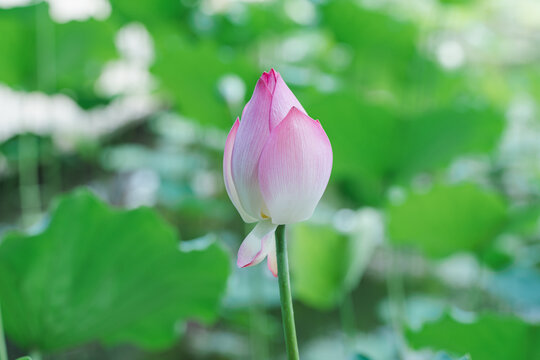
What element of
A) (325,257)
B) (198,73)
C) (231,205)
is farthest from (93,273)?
(231,205)

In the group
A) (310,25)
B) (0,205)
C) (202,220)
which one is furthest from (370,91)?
(0,205)

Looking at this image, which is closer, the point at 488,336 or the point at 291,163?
the point at 291,163

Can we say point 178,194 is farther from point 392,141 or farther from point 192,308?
point 192,308

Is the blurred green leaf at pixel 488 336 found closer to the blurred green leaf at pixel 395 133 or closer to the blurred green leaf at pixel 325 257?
the blurred green leaf at pixel 325 257

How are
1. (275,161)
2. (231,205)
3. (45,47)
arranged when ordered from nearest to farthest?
(275,161) < (45,47) < (231,205)

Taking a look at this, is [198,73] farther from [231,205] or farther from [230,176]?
[230,176]

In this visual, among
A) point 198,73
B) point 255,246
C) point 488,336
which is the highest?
point 198,73

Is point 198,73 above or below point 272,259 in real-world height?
above

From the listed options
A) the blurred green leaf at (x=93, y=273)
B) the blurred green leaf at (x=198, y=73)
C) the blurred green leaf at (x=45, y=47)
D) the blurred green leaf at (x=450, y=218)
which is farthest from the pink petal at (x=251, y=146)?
the blurred green leaf at (x=45, y=47)
